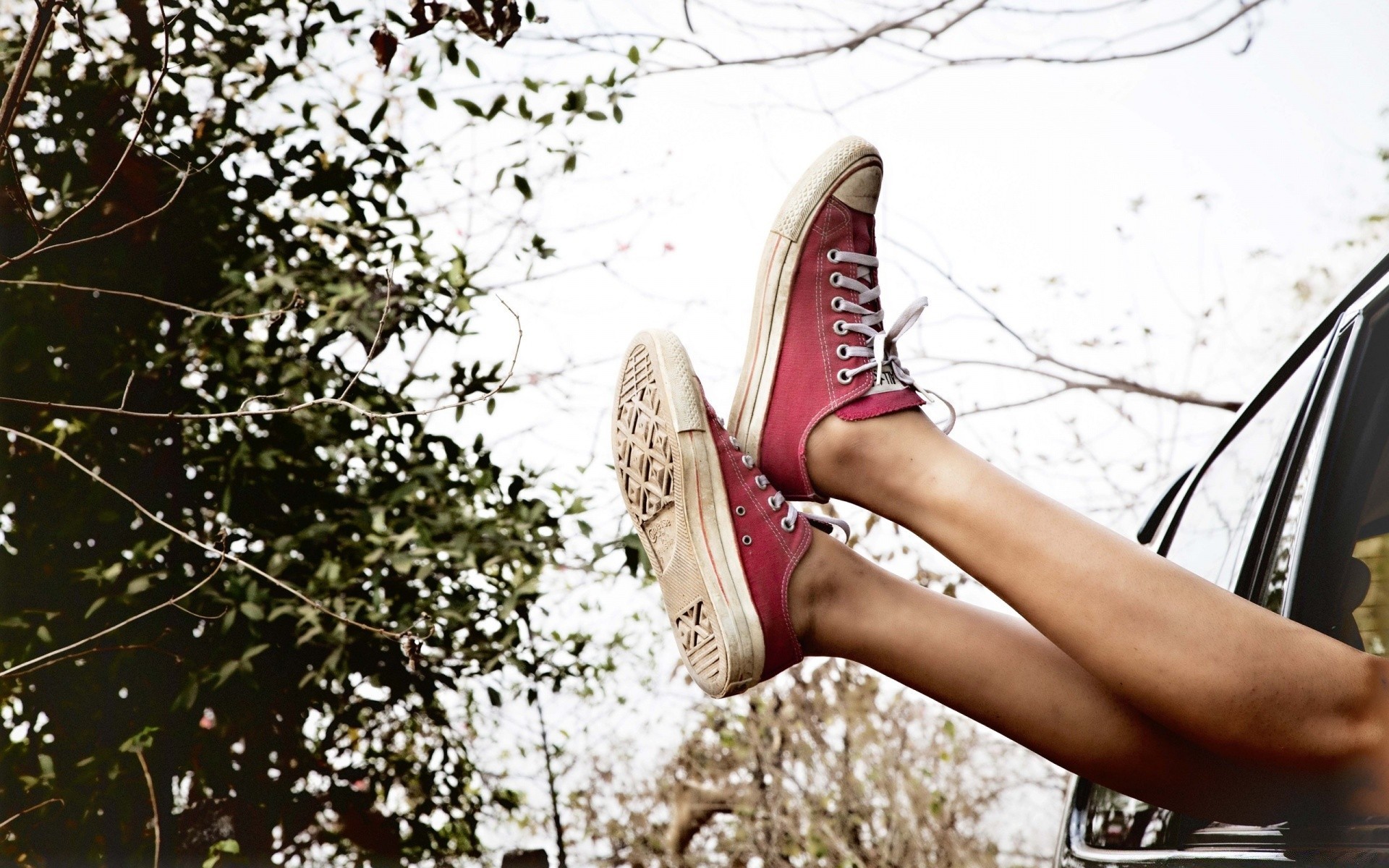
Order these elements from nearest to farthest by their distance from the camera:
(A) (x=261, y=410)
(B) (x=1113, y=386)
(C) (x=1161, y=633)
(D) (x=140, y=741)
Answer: (C) (x=1161, y=633)
(A) (x=261, y=410)
(D) (x=140, y=741)
(B) (x=1113, y=386)

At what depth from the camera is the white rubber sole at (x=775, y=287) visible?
149 cm

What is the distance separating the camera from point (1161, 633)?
3.74 feet

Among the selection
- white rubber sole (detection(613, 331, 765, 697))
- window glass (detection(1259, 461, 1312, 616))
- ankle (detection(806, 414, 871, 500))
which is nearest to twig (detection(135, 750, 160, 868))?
white rubber sole (detection(613, 331, 765, 697))

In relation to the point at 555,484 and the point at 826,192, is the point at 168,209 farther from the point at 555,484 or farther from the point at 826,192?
the point at 826,192

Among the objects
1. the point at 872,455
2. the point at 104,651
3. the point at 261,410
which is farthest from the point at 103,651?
the point at 872,455

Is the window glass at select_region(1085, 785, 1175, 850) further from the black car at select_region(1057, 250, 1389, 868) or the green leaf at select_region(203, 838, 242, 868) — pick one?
the green leaf at select_region(203, 838, 242, 868)

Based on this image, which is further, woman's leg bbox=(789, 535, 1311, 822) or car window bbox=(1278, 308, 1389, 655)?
woman's leg bbox=(789, 535, 1311, 822)

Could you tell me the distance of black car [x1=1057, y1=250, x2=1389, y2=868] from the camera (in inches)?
43.8

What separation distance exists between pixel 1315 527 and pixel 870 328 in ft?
2.05

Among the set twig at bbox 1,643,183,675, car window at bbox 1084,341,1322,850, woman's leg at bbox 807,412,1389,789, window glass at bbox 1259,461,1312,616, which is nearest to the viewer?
woman's leg at bbox 807,412,1389,789

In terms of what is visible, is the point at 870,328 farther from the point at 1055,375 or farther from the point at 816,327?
the point at 1055,375

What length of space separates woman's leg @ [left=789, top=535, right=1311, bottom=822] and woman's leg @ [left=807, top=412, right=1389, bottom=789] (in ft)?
0.36

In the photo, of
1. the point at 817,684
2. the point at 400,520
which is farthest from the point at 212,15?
the point at 817,684

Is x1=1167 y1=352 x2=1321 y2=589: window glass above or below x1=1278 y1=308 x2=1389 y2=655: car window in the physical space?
above
